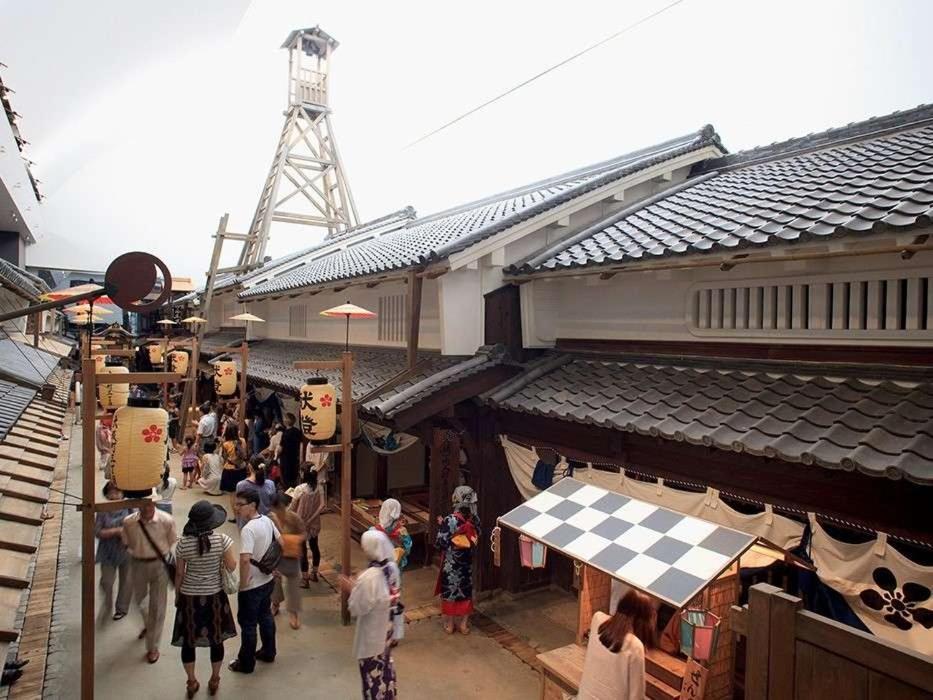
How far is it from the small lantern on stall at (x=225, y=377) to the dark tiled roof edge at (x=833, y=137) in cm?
1245

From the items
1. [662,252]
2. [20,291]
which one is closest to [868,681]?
[662,252]

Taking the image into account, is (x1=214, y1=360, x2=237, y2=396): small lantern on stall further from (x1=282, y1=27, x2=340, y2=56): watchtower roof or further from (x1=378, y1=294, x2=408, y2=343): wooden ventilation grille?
(x1=282, y1=27, x2=340, y2=56): watchtower roof

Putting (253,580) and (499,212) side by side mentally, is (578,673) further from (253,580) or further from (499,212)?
(499,212)

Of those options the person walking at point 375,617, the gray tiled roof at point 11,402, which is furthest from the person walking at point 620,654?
the gray tiled roof at point 11,402

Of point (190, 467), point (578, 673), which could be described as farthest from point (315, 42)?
point (578, 673)

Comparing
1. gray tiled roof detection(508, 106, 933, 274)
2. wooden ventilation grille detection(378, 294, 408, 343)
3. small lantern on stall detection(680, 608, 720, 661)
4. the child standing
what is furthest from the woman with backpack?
small lantern on stall detection(680, 608, 720, 661)

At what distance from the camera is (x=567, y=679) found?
19.2 feet

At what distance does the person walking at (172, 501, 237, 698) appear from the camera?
672 centimetres

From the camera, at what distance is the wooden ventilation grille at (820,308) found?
5445 millimetres

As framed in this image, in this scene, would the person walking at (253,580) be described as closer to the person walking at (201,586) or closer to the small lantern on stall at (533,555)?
the person walking at (201,586)

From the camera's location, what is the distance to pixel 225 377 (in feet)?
50.6

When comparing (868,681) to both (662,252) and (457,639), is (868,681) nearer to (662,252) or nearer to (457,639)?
(662,252)

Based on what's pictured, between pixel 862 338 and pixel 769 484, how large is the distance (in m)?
1.77

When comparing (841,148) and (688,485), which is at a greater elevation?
(841,148)
